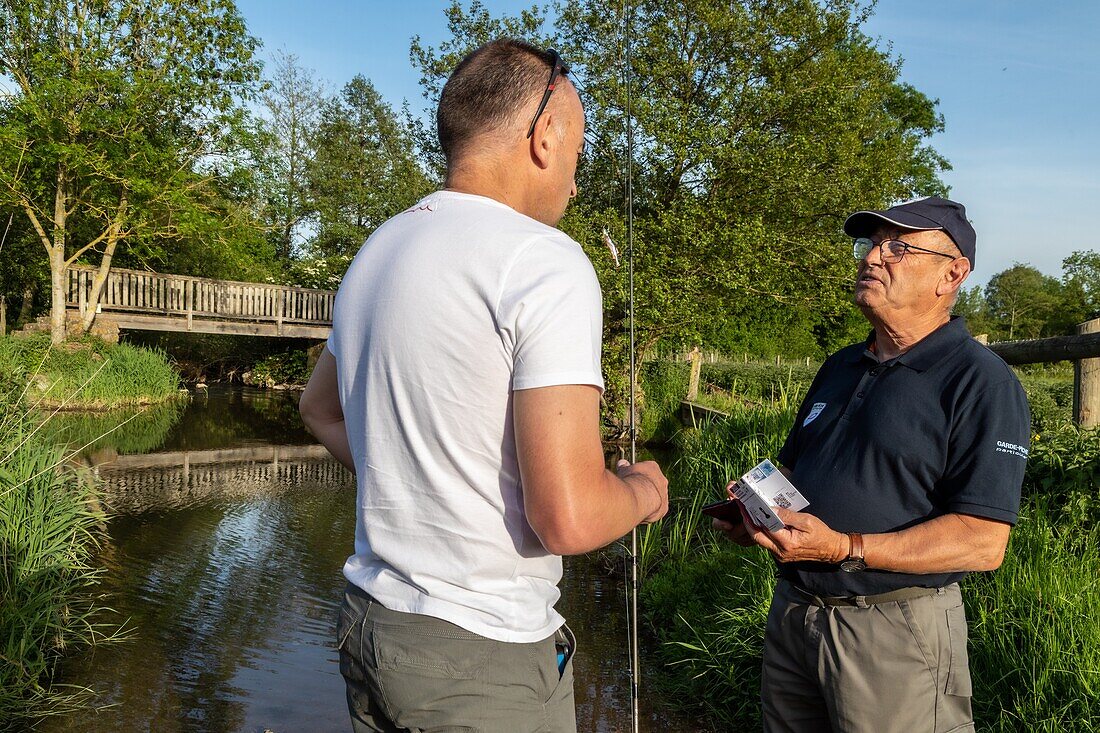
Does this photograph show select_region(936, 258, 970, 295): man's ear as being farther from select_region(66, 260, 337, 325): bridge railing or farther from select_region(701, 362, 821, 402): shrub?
select_region(66, 260, 337, 325): bridge railing

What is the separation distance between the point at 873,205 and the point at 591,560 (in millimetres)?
10182

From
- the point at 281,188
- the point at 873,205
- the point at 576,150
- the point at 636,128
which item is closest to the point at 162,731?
the point at 576,150

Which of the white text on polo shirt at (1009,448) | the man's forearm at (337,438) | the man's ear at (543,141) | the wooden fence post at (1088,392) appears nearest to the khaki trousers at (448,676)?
the man's forearm at (337,438)

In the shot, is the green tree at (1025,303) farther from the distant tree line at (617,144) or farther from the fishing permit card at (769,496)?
the fishing permit card at (769,496)

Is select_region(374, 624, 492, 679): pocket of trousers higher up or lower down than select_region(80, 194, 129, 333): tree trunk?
lower down

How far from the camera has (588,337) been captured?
127cm

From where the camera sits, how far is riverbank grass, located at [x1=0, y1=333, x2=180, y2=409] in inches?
604

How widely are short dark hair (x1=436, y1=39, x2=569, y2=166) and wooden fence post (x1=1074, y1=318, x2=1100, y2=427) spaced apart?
4317 mm

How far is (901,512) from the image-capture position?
220 centimetres

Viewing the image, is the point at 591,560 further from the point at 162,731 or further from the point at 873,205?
the point at 873,205

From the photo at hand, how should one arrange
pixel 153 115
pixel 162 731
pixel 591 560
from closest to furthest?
pixel 162 731 < pixel 591 560 < pixel 153 115

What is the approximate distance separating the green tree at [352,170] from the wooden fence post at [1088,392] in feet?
78.5

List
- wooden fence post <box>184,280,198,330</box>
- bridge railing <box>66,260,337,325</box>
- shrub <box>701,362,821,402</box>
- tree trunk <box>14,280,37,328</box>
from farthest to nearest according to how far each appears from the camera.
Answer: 1. tree trunk <box>14,280,37,328</box>
2. wooden fence post <box>184,280,198,330</box>
3. bridge railing <box>66,260,337,325</box>
4. shrub <box>701,362,821,402</box>

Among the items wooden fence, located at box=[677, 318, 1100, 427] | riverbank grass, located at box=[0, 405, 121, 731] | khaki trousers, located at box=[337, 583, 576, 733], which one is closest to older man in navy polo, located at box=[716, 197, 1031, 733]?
khaki trousers, located at box=[337, 583, 576, 733]
